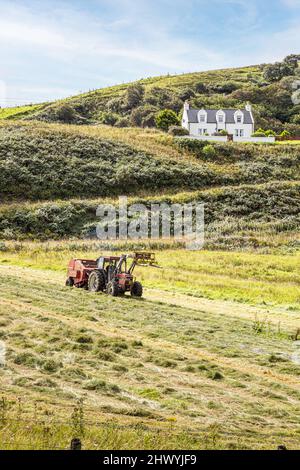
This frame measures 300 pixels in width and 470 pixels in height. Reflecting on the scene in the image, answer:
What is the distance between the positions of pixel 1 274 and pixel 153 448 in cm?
1974

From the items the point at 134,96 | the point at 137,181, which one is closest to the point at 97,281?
the point at 137,181

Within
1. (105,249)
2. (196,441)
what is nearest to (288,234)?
(105,249)

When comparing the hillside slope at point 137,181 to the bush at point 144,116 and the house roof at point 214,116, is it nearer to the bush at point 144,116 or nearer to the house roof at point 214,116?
the house roof at point 214,116

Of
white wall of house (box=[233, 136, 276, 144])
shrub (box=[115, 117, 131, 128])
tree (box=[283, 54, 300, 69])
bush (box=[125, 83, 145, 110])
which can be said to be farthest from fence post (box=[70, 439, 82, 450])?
tree (box=[283, 54, 300, 69])

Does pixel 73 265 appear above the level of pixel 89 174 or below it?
below

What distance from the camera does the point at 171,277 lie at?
2825 centimetres

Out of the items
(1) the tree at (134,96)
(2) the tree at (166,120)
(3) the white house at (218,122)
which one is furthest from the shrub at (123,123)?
(2) the tree at (166,120)

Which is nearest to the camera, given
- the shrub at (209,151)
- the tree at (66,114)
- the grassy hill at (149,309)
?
the grassy hill at (149,309)

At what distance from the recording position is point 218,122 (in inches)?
3509

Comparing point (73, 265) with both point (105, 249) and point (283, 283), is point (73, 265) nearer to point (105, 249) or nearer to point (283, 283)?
point (283, 283)

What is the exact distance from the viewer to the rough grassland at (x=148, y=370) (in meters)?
8.67

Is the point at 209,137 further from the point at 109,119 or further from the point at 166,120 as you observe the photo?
the point at 109,119

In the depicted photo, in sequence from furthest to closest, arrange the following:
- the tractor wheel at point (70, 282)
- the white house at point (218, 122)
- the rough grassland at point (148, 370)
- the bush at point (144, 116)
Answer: the bush at point (144, 116) < the white house at point (218, 122) < the tractor wheel at point (70, 282) < the rough grassland at point (148, 370)

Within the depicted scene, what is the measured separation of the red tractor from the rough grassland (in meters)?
0.77
